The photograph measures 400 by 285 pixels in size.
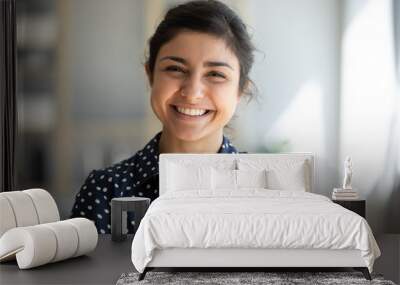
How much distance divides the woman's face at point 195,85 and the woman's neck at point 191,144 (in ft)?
0.14

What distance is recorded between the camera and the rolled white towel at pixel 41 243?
5.30 metres

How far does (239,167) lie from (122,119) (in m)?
1.34

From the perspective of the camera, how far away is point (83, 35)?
7367mm

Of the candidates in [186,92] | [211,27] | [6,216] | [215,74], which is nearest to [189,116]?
[186,92]

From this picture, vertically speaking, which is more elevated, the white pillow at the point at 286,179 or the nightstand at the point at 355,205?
the white pillow at the point at 286,179

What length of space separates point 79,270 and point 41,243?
35 centimetres

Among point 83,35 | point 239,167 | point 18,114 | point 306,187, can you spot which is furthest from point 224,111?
point 18,114

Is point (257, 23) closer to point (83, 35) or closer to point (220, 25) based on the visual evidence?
point (220, 25)

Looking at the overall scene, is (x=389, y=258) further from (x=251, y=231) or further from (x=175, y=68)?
(x=175, y=68)

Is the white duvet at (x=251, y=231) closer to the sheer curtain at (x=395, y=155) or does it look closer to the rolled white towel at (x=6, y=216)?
the rolled white towel at (x=6, y=216)

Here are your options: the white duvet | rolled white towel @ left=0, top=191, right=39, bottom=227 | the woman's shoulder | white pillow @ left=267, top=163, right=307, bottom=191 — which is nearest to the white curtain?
white pillow @ left=267, top=163, right=307, bottom=191

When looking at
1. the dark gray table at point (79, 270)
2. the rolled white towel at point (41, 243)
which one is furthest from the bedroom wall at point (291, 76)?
the rolled white towel at point (41, 243)

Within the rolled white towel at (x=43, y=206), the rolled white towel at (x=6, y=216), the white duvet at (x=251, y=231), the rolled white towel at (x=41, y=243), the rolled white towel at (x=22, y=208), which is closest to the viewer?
the white duvet at (x=251, y=231)

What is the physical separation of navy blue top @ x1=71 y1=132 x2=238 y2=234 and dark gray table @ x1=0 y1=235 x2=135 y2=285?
1040 mm
